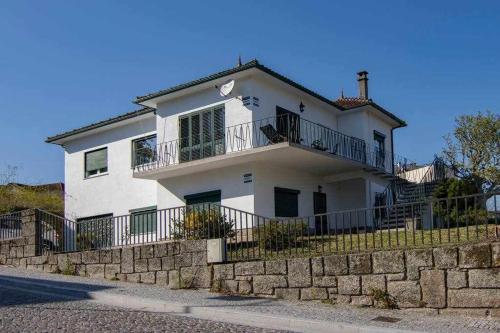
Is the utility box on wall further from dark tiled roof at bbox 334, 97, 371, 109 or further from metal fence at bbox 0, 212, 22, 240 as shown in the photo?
dark tiled roof at bbox 334, 97, 371, 109

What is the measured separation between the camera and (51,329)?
8.02m

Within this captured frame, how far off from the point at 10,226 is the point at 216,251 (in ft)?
26.4

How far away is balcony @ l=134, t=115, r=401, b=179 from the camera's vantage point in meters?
18.6

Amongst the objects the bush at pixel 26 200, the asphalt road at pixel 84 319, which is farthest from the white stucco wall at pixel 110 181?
the asphalt road at pixel 84 319

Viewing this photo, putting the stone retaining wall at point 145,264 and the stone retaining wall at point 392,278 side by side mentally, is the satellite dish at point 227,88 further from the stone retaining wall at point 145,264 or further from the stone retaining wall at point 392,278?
the stone retaining wall at point 392,278

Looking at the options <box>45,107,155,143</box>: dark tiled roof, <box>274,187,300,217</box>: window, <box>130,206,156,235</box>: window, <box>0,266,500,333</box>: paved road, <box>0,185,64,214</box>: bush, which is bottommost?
<box>0,266,500,333</box>: paved road

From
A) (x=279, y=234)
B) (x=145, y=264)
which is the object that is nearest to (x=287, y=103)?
(x=145, y=264)

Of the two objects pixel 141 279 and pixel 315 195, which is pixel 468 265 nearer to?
pixel 141 279

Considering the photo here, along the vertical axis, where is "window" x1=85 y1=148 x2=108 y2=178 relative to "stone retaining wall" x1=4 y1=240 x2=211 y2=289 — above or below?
above

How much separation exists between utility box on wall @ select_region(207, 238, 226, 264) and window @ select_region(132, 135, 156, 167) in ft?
34.8

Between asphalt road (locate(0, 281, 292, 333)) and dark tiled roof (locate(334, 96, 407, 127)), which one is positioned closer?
A: asphalt road (locate(0, 281, 292, 333))

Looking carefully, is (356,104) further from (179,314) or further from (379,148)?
(179,314)

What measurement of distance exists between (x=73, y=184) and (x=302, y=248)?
1664 centimetres

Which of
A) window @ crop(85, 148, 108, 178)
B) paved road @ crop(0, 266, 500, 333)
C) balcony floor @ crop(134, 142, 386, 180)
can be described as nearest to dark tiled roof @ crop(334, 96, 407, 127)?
balcony floor @ crop(134, 142, 386, 180)
